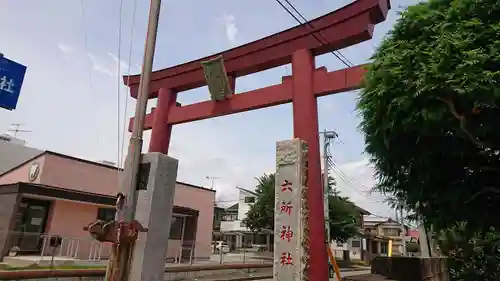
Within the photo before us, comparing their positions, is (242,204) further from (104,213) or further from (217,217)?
(104,213)

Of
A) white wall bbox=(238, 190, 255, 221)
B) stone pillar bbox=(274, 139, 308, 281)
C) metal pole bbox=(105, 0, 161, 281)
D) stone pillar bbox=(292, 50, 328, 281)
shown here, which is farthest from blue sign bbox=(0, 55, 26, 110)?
white wall bbox=(238, 190, 255, 221)

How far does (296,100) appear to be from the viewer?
24.7 feet

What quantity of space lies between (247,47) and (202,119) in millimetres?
2065

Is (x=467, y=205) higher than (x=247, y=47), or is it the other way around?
(x=247, y=47)

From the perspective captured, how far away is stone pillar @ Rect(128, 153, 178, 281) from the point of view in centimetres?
395

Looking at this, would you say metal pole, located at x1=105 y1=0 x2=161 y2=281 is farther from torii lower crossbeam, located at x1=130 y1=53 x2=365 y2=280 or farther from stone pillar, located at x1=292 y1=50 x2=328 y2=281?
torii lower crossbeam, located at x1=130 y1=53 x2=365 y2=280

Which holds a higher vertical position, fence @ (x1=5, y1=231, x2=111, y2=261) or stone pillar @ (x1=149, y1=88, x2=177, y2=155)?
stone pillar @ (x1=149, y1=88, x2=177, y2=155)

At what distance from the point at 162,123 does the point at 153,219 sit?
18.8 ft

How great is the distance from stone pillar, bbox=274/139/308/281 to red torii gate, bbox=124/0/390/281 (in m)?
Result: 1.85

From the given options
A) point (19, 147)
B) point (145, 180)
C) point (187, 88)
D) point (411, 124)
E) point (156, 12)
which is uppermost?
point (19, 147)

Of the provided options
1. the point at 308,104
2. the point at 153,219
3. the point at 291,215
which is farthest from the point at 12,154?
the point at 291,215

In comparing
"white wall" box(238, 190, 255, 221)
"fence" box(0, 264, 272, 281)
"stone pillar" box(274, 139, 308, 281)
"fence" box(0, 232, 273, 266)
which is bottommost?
"fence" box(0, 264, 272, 281)

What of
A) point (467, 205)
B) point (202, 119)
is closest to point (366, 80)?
point (467, 205)

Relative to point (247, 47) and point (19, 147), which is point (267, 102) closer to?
point (247, 47)
